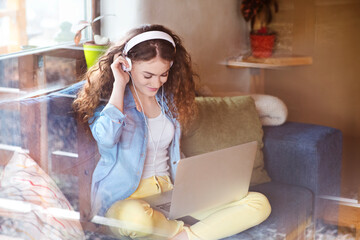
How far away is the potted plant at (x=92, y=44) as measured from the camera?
72 cm

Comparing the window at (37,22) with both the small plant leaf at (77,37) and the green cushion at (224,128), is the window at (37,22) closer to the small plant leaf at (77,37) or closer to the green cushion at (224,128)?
the small plant leaf at (77,37)

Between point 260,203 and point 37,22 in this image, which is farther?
point 260,203

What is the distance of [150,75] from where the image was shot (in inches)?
30.5

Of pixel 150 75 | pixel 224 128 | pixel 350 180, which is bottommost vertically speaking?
pixel 350 180

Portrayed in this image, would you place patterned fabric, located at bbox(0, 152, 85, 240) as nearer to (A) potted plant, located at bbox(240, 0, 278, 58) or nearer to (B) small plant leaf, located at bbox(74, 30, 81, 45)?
(B) small plant leaf, located at bbox(74, 30, 81, 45)

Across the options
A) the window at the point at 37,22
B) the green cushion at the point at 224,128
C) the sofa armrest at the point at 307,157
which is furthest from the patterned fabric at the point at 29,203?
the sofa armrest at the point at 307,157

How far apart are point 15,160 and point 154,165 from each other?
261mm

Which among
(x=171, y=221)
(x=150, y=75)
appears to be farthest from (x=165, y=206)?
(x=150, y=75)

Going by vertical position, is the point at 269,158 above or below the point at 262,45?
below

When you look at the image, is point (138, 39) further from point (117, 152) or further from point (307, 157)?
point (307, 157)

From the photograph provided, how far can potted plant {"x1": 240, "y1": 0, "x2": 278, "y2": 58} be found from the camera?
1.03 meters

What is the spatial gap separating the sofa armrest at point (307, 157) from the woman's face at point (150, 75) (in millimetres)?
399

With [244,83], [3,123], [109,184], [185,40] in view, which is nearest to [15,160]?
[3,123]

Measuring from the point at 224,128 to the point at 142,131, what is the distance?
0.82 feet
